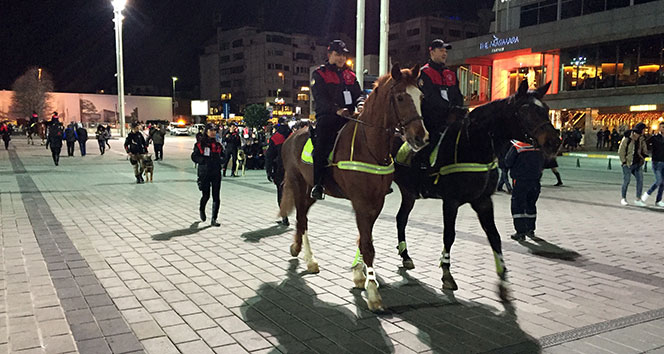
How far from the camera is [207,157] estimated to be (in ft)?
32.3

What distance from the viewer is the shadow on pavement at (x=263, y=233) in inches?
332

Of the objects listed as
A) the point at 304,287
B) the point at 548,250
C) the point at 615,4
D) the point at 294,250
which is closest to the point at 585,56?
the point at 615,4

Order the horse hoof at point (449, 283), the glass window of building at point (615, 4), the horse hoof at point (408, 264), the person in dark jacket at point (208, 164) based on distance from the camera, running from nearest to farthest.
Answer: the horse hoof at point (449, 283) < the horse hoof at point (408, 264) < the person in dark jacket at point (208, 164) < the glass window of building at point (615, 4)

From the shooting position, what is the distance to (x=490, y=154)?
5758mm

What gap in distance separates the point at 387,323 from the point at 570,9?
4923 cm

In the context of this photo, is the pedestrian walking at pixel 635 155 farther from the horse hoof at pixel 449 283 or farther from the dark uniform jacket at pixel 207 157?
the dark uniform jacket at pixel 207 157

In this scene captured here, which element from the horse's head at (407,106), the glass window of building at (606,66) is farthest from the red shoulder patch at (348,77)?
the glass window of building at (606,66)

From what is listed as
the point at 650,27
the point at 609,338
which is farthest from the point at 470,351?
the point at 650,27

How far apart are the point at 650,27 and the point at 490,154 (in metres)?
40.6

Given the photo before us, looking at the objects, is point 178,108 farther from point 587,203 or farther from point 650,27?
point 587,203

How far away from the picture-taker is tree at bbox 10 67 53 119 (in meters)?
73.9

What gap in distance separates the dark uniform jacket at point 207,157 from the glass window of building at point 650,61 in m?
39.3

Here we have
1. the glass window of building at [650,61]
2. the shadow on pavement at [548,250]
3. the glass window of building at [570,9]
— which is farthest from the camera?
the glass window of building at [570,9]

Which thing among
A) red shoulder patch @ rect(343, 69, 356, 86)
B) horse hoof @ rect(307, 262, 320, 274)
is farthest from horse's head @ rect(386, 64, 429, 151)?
horse hoof @ rect(307, 262, 320, 274)
